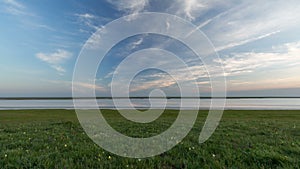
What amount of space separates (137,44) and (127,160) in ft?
21.7

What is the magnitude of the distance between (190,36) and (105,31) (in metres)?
3.41

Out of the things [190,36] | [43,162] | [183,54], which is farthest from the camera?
[183,54]

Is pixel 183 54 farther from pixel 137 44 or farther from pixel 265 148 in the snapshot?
pixel 265 148

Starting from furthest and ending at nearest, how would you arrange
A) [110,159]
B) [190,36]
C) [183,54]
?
[183,54]
[190,36]
[110,159]

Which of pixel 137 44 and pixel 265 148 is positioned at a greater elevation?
pixel 137 44

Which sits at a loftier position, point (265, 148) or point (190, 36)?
point (190, 36)

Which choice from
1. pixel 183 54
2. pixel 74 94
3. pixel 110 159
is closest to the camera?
pixel 110 159

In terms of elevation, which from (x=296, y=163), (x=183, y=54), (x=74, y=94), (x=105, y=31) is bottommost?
(x=296, y=163)

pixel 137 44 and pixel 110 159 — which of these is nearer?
pixel 110 159

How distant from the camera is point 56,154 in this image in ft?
22.1

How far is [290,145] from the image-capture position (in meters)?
7.88

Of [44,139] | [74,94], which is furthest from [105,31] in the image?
[44,139]

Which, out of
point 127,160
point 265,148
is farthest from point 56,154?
point 265,148

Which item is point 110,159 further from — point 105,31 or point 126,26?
point 126,26
